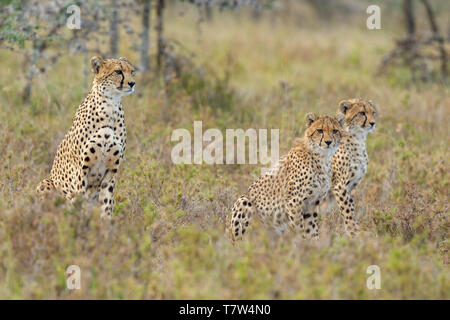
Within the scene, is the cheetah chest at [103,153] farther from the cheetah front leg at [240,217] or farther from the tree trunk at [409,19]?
the tree trunk at [409,19]

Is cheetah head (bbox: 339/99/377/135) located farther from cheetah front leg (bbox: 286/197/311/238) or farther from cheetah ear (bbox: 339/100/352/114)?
cheetah front leg (bbox: 286/197/311/238)

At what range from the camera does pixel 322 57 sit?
1334cm

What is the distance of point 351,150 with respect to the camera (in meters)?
5.80

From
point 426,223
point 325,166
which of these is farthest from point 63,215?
point 426,223

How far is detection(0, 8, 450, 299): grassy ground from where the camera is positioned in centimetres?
394

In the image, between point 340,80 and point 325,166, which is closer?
point 325,166

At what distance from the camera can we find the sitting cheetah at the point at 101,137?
15.9 ft

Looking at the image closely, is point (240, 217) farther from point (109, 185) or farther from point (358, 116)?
point (358, 116)

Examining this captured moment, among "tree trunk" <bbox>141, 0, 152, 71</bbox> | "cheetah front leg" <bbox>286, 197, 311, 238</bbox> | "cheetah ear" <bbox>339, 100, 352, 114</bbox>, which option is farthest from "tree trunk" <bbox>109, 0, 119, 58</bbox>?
"cheetah front leg" <bbox>286, 197, 311, 238</bbox>

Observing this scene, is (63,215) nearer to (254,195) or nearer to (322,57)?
(254,195)

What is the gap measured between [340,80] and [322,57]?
8.15 ft

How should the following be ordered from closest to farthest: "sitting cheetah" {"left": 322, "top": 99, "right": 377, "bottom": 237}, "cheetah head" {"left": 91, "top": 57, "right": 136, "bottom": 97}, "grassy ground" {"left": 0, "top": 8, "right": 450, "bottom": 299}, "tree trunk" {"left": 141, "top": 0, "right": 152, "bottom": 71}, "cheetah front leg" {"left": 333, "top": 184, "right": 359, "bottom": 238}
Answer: "grassy ground" {"left": 0, "top": 8, "right": 450, "bottom": 299} < "cheetah head" {"left": 91, "top": 57, "right": 136, "bottom": 97} < "cheetah front leg" {"left": 333, "top": 184, "right": 359, "bottom": 238} < "sitting cheetah" {"left": 322, "top": 99, "right": 377, "bottom": 237} < "tree trunk" {"left": 141, "top": 0, "right": 152, "bottom": 71}

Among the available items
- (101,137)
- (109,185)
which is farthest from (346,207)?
(101,137)

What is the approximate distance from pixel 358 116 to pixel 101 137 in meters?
2.08
